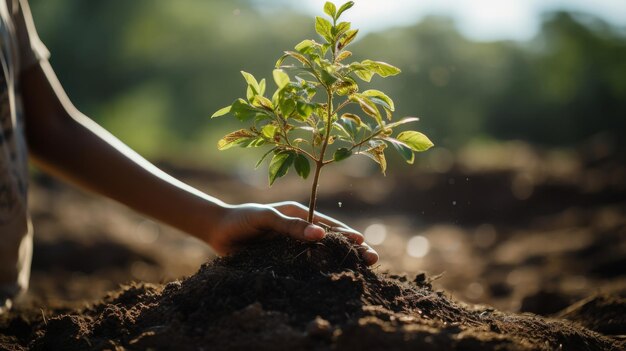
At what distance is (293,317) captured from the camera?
1676 mm

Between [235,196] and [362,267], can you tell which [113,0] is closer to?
[235,196]

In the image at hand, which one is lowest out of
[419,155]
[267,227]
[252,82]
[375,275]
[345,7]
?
[375,275]

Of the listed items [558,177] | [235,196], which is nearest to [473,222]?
[558,177]

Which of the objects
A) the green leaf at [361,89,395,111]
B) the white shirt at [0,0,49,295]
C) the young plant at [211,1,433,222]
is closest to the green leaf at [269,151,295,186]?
the young plant at [211,1,433,222]

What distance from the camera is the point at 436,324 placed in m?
1.71

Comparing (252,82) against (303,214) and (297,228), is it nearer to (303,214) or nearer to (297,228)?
(297,228)

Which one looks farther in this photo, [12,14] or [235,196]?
[235,196]

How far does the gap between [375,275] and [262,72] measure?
29208 mm

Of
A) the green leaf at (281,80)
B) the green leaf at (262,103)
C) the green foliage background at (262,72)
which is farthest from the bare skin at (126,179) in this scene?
the green foliage background at (262,72)

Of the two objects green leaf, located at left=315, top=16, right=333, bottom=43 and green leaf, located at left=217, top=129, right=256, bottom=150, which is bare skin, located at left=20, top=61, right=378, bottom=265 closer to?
green leaf, located at left=217, top=129, right=256, bottom=150

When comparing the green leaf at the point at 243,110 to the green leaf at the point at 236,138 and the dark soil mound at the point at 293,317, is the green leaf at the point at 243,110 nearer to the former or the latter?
the green leaf at the point at 236,138

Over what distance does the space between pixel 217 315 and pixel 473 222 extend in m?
8.61

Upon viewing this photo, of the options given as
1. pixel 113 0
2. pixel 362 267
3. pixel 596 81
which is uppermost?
pixel 596 81

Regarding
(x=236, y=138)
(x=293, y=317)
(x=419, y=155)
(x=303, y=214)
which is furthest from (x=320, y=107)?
(x=419, y=155)
